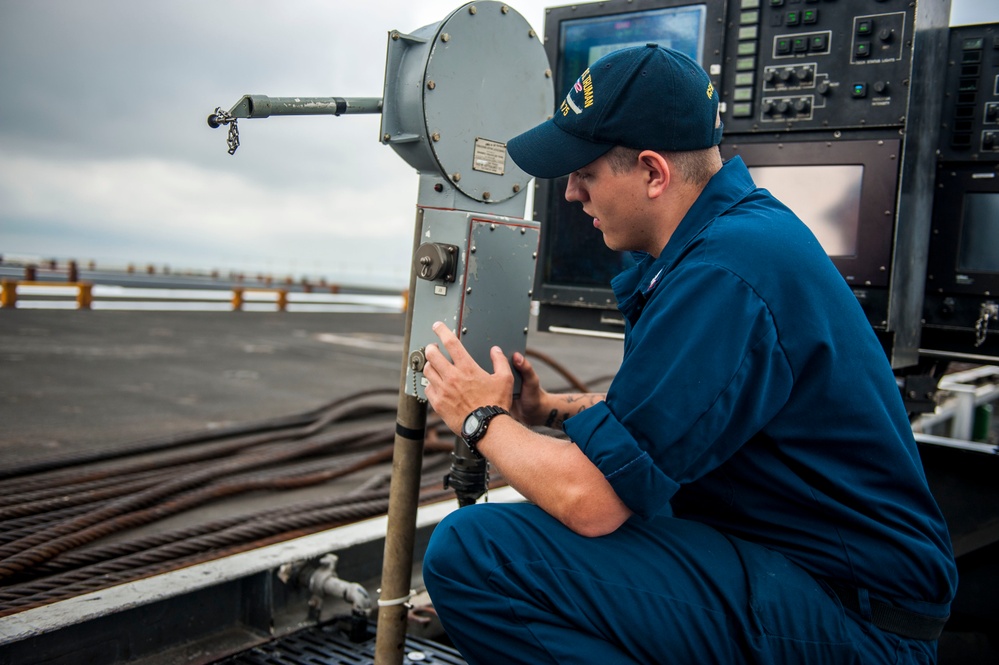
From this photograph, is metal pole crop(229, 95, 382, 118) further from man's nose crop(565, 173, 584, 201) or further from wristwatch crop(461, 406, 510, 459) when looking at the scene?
wristwatch crop(461, 406, 510, 459)

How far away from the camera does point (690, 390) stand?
4.78 feet

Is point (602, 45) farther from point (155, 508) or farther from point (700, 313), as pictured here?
point (155, 508)

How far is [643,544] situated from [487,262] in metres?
0.78

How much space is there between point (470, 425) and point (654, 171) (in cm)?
65

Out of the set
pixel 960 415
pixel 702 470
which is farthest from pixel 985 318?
pixel 960 415

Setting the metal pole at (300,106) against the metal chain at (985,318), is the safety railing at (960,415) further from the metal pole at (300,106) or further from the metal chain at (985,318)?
the metal pole at (300,106)

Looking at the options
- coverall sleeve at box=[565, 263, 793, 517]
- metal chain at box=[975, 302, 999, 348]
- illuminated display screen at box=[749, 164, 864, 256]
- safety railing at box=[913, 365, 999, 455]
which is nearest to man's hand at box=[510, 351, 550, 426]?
coverall sleeve at box=[565, 263, 793, 517]

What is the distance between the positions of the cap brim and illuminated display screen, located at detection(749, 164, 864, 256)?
1.34 meters

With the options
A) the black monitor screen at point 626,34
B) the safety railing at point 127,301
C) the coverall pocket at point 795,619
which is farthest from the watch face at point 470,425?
the safety railing at point 127,301

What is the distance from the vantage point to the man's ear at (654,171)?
5.61 feet

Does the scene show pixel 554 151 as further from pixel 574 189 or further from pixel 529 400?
pixel 529 400

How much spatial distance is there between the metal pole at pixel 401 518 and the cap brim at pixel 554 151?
38 centimetres

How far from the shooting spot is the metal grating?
238 cm

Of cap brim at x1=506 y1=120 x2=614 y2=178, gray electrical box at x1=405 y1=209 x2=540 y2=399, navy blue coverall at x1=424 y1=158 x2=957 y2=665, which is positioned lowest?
navy blue coverall at x1=424 y1=158 x2=957 y2=665
